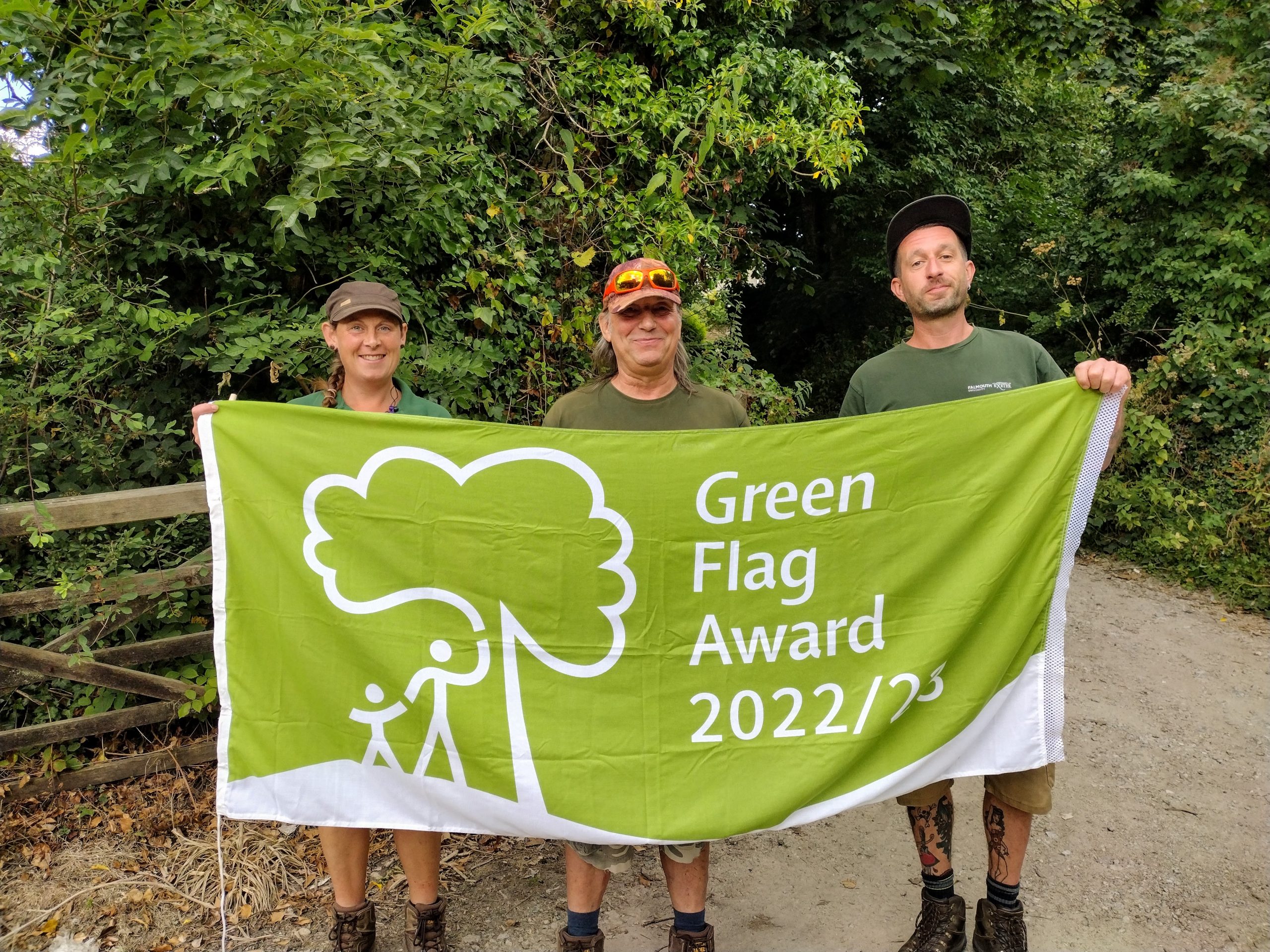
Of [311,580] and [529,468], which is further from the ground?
[529,468]

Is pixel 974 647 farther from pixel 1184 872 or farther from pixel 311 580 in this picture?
pixel 311 580

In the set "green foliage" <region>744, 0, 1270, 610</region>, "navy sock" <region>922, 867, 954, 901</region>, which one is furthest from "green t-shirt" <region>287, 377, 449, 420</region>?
"green foliage" <region>744, 0, 1270, 610</region>

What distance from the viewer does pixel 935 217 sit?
2.63 m

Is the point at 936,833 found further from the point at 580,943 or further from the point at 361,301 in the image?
the point at 361,301

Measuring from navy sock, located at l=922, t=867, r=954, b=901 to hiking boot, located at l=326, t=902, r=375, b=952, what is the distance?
67.5 inches

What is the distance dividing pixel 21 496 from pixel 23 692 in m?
0.78

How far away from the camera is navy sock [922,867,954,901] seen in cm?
272

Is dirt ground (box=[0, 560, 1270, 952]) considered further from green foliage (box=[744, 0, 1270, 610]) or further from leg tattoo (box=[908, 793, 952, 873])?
green foliage (box=[744, 0, 1270, 610])

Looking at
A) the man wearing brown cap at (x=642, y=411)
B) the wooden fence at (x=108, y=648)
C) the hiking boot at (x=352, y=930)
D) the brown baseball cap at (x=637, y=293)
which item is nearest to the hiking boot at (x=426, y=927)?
the hiking boot at (x=352, y=930)

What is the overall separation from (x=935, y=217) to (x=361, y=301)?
1.71 metres

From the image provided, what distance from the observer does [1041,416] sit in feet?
8.05

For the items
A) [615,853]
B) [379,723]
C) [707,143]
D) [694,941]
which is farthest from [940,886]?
[707,143]

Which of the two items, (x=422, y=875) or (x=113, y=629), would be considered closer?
(x=422, y=875)

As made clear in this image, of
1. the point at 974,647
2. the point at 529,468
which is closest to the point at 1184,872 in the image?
the point at 974,647
